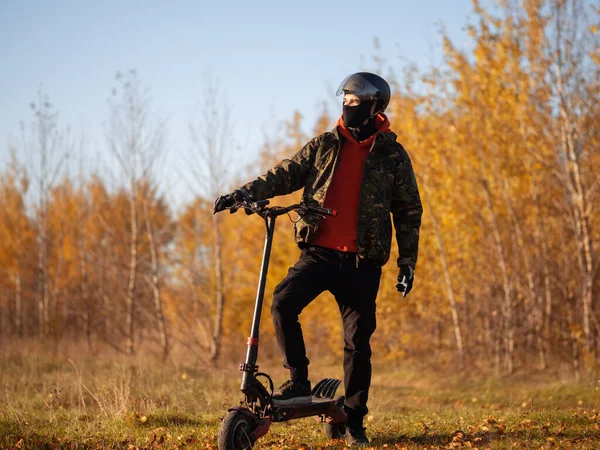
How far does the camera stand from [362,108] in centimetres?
529

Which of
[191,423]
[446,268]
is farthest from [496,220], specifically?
[191,423]

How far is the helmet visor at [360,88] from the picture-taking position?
524 centimetres

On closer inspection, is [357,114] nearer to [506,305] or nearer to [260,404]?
[260,404]

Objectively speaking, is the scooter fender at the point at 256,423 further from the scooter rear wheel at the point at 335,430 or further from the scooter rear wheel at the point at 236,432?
the scooter rear wheel at the point at 335,430

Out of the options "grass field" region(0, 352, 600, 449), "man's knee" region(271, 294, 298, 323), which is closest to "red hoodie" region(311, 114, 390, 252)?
"man's knee" region(271, 294, 298, 323)

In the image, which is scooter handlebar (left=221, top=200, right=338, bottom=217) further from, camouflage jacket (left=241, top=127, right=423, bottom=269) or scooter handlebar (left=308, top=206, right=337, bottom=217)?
camouflage jacket (left=241, top=127, right=423, bottom=269)

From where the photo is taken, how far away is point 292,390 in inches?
192

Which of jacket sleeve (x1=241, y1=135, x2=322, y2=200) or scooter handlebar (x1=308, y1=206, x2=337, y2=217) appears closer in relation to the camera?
scooter handlebar (x1=308, y1=206, x2=337, y2=217)

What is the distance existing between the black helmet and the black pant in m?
1.12

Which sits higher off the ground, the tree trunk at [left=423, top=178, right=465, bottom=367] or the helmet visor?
the helmet visor

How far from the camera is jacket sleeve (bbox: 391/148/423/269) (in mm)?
5266

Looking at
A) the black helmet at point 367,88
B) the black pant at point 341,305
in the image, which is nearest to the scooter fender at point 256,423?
the black pant at point 341,305

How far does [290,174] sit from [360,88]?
78 cm

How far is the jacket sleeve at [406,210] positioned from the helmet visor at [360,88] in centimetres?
44
